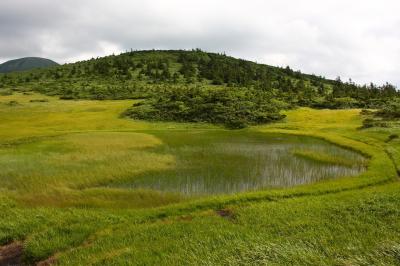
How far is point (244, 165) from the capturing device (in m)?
37.7

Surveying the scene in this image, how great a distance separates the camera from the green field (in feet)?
55.3

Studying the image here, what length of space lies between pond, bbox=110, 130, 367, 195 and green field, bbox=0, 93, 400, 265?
166mm

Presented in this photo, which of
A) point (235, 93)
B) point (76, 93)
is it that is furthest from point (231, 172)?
point (76, 93)

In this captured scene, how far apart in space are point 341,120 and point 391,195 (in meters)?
54.8

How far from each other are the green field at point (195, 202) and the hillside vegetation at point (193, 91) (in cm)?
2690

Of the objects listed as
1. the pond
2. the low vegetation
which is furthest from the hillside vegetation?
the pond

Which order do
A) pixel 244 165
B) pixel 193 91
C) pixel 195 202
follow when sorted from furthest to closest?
pixel 193 91, pixel 244 165, pixel 195 202

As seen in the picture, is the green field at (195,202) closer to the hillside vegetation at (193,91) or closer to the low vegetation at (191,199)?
the low vegetation at (191,199)

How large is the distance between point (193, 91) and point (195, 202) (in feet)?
241

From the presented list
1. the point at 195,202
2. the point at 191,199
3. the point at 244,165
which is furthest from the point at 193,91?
the point at 195,202

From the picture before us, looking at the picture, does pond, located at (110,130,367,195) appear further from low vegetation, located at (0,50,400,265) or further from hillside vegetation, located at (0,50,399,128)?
hillside vegetation, located at (0,50,399,128)

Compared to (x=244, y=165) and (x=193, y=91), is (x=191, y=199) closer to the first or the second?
(x=244, y=165)

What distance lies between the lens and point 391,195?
23531mm

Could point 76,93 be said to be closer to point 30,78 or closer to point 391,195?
point 30,78
